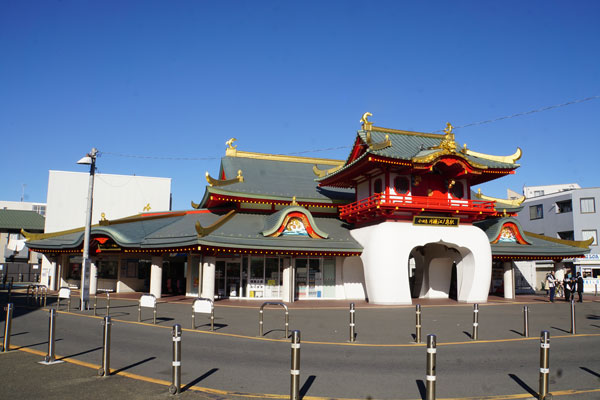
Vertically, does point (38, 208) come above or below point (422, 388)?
above

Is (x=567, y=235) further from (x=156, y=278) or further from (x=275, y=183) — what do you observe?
(x=156, y=278)

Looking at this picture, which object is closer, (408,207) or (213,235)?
(213,235)

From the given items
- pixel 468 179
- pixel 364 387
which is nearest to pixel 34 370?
pixel 364 387

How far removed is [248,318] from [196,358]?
7778 millimetres

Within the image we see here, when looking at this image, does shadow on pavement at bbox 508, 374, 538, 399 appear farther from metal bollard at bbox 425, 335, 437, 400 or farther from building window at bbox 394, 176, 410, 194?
building window at bbox 394, 176, 410, 194

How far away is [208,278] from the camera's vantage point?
947 inches

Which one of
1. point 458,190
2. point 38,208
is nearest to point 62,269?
point 458,190

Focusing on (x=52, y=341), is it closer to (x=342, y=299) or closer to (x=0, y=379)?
(x=0, y=379)

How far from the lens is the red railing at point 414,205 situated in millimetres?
24000

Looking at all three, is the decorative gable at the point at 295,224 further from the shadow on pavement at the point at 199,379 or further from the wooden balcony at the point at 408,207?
the shadow on pavement at the point at 199,379

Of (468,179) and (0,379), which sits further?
(468,179)

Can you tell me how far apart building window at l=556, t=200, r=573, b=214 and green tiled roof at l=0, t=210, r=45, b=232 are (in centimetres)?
5616

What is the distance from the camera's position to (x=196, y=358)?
10.1m

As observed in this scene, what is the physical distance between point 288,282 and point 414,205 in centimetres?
783
